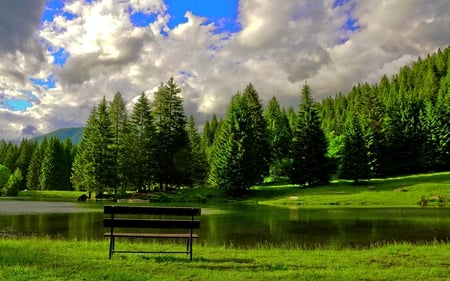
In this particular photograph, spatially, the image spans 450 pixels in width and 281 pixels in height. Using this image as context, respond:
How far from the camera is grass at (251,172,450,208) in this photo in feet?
165

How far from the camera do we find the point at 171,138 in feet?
237

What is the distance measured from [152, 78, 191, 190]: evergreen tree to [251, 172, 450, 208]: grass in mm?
13590

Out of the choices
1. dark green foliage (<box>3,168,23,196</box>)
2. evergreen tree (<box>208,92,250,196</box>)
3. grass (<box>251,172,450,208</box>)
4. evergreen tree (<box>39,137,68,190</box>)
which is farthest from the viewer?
evergreen tree (<box>39,137,68,190</box>)

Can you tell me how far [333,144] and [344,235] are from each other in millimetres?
64425

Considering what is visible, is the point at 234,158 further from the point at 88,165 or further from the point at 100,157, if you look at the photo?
the point at 88,165

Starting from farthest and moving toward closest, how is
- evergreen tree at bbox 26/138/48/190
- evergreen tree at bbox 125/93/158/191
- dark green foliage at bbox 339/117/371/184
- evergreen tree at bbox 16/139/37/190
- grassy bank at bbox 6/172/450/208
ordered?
evergreen tree at bbox 16/139/37/190 < evergreen tree at bbox 26/138/48/190 < evergreen tree at bbox 125/93/158/191 < dark green foliage at bbox 339/117/371/184 < grassy bank at bbox 6/172/450/208

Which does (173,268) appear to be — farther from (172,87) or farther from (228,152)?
(172,87)

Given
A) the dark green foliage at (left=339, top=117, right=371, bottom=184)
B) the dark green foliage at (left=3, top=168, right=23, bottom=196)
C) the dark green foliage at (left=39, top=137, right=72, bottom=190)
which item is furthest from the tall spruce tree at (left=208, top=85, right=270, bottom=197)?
the dark green foliage at (left=3, top=168, right=23, bottom=196)

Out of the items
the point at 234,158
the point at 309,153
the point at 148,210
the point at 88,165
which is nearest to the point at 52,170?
the point at 88,165

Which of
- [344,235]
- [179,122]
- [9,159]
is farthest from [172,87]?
[9,159]

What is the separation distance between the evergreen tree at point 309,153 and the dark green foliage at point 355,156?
330 cm

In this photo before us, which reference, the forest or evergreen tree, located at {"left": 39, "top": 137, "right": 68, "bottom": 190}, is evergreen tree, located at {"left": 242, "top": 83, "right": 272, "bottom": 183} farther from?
evergreen tree, located at {"left": 39, "top": 137, "right": 68, "bottom": 190}

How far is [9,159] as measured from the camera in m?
126

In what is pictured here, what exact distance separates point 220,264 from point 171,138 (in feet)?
202
